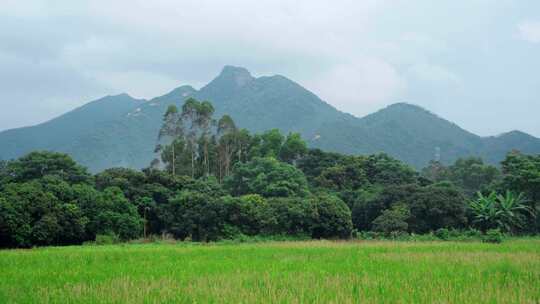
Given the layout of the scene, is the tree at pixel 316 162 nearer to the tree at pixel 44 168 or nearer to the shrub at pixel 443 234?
the shrub at pixel 443 234

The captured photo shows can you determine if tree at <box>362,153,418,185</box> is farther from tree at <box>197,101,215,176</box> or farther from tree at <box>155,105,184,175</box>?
tree at <box>155,105,184,175</box>

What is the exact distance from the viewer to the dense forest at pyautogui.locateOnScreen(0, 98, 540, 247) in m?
29.5

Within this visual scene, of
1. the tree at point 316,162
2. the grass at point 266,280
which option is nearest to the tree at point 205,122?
the tree at point 316,162

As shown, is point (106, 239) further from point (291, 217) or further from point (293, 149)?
point (293, 149)

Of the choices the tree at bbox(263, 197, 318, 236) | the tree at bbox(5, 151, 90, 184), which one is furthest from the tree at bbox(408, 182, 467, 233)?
the tree at bbox(5, 151, 90, 184)

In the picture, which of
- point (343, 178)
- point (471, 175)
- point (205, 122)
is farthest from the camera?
point (471, 175)

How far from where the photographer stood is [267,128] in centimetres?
12675

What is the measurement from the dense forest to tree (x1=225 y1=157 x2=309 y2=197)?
93 millimetres

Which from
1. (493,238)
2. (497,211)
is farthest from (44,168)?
(497,211)

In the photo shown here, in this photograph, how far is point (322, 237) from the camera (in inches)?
1396

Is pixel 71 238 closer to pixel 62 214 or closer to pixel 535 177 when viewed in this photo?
pixel 62 214

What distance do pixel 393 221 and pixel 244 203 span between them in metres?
11.0

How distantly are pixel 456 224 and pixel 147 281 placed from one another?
30883 millimetres

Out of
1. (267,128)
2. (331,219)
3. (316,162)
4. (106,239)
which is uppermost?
(267,128)
